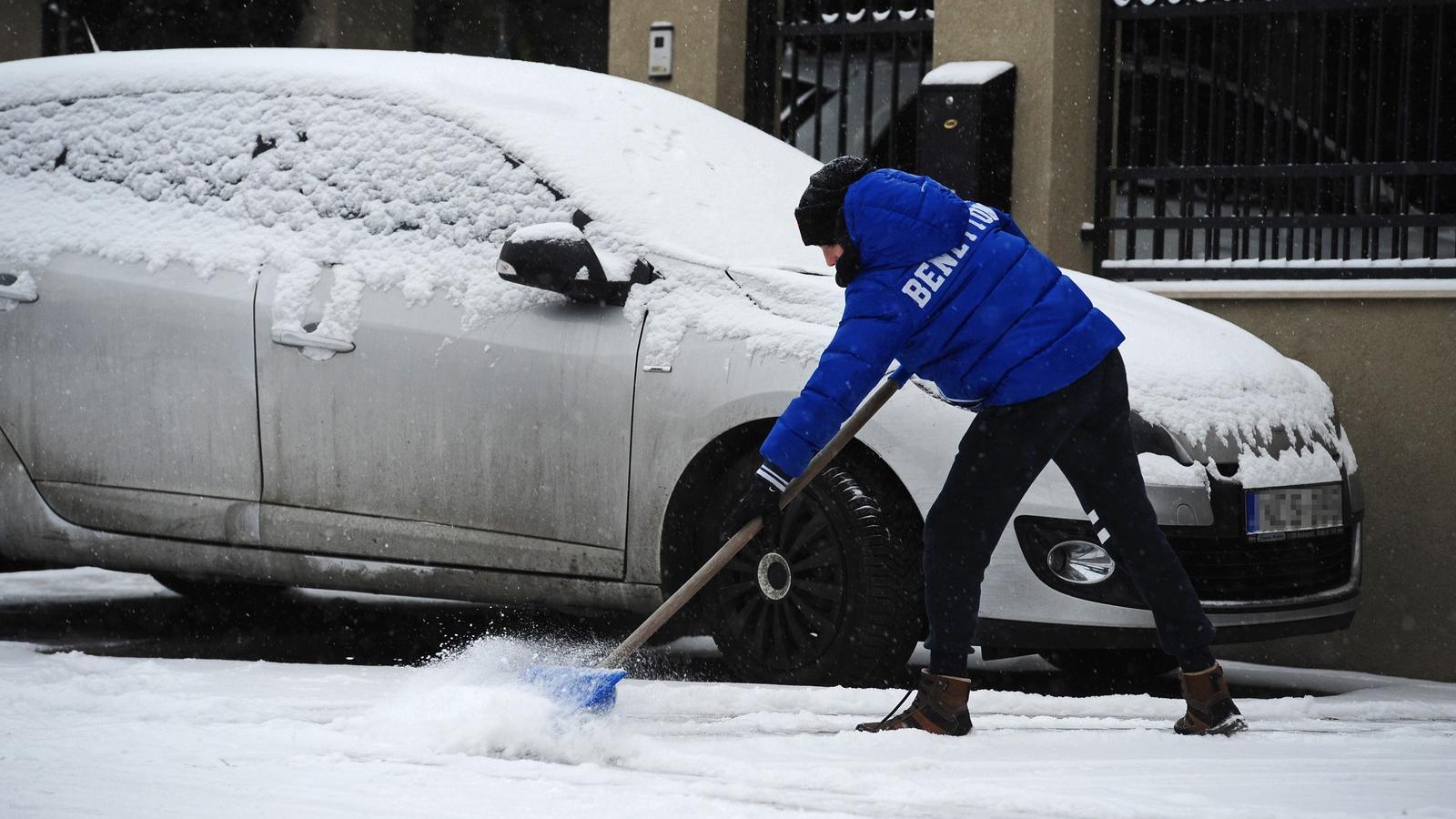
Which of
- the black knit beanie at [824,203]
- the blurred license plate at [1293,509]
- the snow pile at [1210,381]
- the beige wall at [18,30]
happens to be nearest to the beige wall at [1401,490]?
the snow pile at [1210,381]

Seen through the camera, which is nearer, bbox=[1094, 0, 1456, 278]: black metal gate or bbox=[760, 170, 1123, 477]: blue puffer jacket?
bbox=[760, 170, 1123, 477]: blue puffer jacket

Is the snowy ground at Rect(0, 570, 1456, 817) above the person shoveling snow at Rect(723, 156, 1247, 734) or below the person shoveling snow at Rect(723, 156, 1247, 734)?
below

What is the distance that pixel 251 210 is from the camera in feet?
19.2

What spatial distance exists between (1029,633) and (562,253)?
62.5 inches

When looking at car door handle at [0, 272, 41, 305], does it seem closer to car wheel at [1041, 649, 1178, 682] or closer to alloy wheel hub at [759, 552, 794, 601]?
alloy wheel hub at [759, 552, 794, 601]

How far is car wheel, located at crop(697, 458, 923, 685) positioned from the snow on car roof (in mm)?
889

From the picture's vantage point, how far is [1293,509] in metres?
5.16

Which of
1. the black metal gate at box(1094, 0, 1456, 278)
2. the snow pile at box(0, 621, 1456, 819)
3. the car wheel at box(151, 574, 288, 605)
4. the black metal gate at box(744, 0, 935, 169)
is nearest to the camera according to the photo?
the snow pile at box(0, 621, 1456, 819)

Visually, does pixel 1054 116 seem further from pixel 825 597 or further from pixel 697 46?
pixel 825 597

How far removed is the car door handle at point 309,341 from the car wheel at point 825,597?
136cm

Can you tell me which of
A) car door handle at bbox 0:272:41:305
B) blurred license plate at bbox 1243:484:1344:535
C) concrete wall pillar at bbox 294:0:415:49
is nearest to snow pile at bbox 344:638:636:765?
blurred license plate at bbox 1243:484:1344:535

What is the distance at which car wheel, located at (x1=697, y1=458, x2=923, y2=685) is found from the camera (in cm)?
475

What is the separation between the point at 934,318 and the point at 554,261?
125 centimetres

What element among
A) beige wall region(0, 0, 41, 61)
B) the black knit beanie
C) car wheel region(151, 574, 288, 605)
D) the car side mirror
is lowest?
car wheel region(151, 574, 288, 605)
